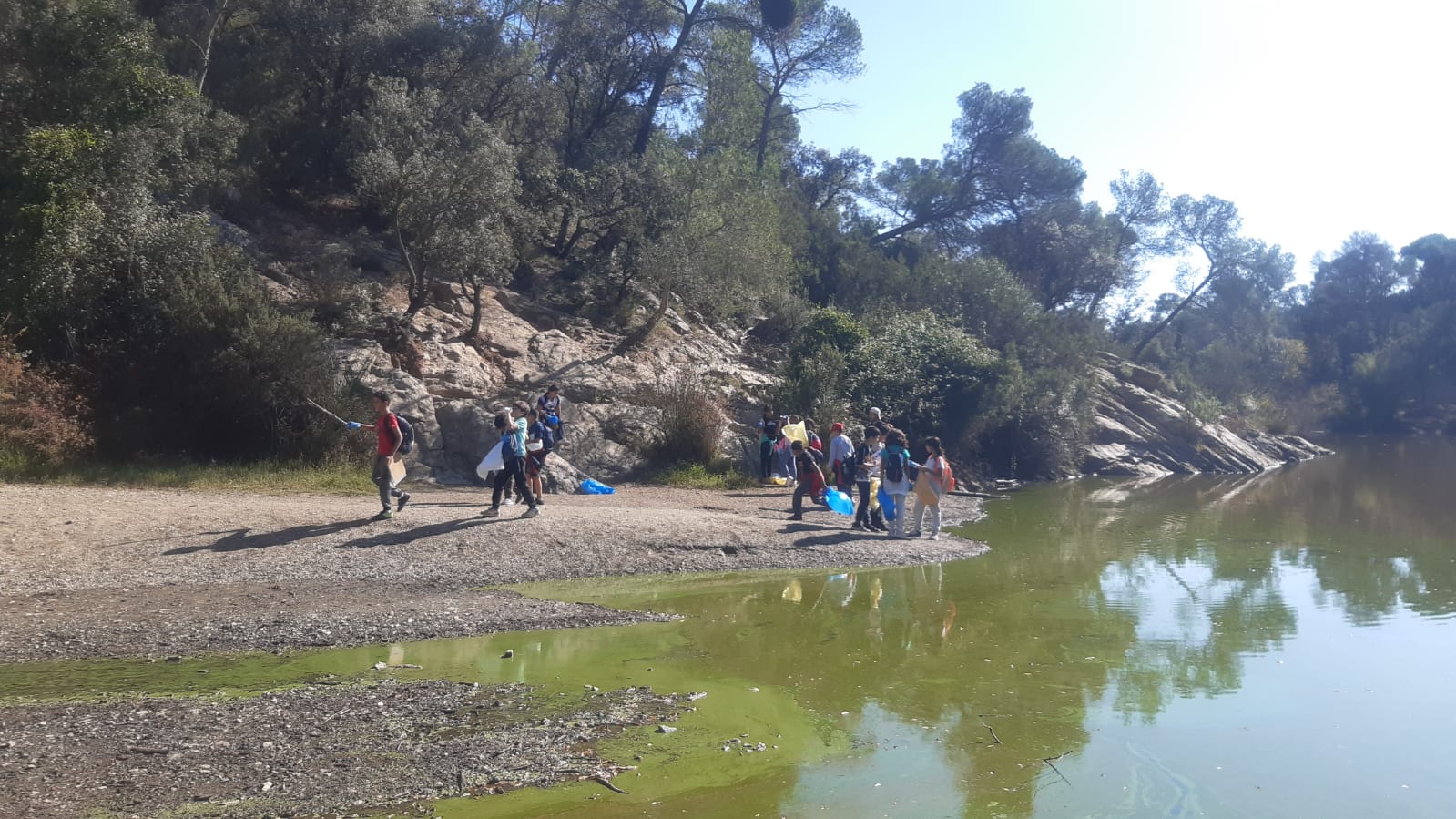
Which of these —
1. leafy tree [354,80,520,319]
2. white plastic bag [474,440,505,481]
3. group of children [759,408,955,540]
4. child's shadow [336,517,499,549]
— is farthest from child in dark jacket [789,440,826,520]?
leafy tree [354,80,520,319]

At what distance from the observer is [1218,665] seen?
34.3ft

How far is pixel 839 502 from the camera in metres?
18.7

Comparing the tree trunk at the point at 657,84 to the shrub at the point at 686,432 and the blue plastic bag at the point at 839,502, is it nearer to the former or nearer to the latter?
the shrub at the point at 686,432

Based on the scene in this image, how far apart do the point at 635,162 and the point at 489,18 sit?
21.2 ft

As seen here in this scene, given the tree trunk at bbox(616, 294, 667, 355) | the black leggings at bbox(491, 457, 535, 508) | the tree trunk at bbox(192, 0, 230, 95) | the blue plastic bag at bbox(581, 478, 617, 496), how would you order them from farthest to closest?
the tree trunk at bbox(616, 294, 667, 355), the tree trunk at bbox(192, 0, 230, 95), the blue plastic bag at bbox(581, 478, 617, 496), the black leggings at bbox(491, 457, 535, 508)

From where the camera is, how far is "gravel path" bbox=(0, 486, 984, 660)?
32.2 feet

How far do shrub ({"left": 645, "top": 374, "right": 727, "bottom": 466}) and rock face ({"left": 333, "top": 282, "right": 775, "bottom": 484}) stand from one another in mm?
436

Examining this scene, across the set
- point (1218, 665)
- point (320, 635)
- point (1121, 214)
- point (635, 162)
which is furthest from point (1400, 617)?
point (1121, 214)

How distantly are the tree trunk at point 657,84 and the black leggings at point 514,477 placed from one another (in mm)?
20540

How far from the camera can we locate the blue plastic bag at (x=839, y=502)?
1858cm

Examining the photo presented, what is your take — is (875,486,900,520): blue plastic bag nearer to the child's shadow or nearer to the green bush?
the green bush

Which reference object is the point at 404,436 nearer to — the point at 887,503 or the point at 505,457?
the point at 505,457

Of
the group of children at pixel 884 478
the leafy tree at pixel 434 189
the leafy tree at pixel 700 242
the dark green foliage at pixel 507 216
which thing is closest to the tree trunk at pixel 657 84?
the dark green foliage at pixel 507 216

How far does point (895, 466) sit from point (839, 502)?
6.98 ft
